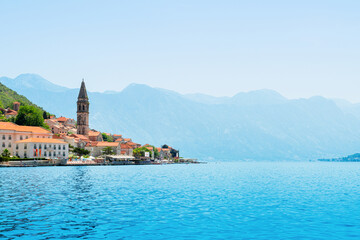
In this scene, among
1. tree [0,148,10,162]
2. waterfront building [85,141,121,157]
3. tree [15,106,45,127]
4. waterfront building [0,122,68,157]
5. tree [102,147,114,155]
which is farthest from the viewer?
waterfront building [85,141,121,157]

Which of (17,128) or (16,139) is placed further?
(17,128)

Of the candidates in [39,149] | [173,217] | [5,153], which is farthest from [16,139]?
[173,217]

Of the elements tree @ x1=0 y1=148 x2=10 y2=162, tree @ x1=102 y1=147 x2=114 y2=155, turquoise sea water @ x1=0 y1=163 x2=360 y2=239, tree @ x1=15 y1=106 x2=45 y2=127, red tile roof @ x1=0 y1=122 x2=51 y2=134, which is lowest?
turquoise sea water @ x1=0 y1=163 x2=360 y2=239

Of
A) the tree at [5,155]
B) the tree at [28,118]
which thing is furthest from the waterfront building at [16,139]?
the tree at [28,118]

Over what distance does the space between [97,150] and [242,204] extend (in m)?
160

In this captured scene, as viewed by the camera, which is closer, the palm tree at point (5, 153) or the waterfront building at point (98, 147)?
the palm tree at point (5, 153)

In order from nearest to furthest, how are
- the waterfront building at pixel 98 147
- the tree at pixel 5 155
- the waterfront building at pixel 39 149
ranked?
the tree at pixel 5 155 → the waterfront building at pixel 39 149 → the waterfront building at pixel 98 147

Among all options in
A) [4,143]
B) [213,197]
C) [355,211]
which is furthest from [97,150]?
[355,211]

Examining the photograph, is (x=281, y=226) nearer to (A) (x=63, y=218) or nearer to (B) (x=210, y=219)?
(B) (x=210, y=219)

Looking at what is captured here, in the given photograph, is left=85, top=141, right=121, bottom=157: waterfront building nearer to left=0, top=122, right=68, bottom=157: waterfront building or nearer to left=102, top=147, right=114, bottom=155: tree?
left=102, top=147, right=114, bottom=155: tree

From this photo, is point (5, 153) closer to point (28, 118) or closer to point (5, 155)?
point (5, 155)

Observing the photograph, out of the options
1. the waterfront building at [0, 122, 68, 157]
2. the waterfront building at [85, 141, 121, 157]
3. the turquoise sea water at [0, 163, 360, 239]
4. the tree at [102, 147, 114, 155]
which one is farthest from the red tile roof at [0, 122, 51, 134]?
the turquoise sea water at [0, 163, 360, 239]

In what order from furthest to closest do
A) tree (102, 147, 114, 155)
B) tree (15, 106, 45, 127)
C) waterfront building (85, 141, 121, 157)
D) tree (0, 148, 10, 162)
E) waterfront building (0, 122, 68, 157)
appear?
waterfront building (85, 141, 121, 157)
tree (102, 147, 114, 155)
tree (15, 106, 45, 127)
waterfront building (0, 122, 68, 157)
tree (0, 148, 10, 162)

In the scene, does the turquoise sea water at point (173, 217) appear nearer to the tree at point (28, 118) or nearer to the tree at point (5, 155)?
the tree at point (5, 155)
